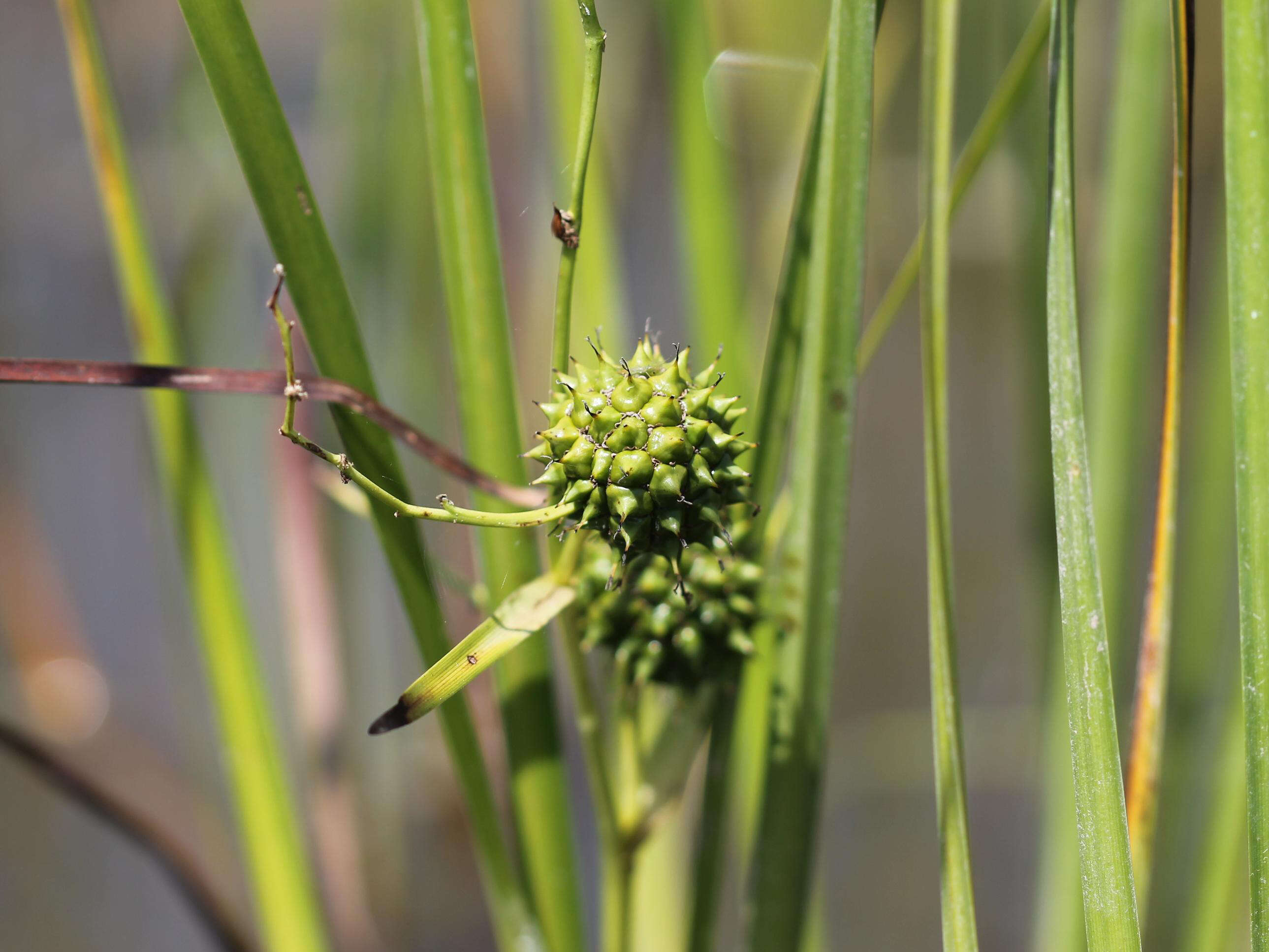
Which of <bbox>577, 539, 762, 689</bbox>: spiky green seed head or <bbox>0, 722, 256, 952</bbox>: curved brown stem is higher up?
<bbox>577, 539, 762, 689</bbox>: spiky green seed head

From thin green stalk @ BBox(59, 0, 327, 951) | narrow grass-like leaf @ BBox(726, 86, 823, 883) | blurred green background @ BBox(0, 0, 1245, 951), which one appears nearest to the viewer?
narrow grass-like leaf @ BBox(726, 86, 823, 883)

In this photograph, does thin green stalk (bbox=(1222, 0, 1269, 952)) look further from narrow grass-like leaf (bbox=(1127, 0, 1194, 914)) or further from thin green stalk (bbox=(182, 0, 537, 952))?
thin green stalk (bbox=(182, 0, 537, 952))

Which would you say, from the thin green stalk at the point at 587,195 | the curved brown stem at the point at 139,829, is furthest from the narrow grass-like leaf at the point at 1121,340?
the curved brown stem at the point at 139,829

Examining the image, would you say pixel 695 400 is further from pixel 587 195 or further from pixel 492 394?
pixel 587 195

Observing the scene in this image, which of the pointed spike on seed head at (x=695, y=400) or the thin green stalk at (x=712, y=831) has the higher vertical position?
the pointed spike on seed head at (x=695, y=400)

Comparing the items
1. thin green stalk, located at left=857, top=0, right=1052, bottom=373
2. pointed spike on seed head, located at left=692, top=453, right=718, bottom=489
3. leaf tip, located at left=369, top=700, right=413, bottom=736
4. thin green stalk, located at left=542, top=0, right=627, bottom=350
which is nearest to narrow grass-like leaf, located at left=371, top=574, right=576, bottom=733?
leaf tip, located at left=369, top=700, right=413, bottom=736

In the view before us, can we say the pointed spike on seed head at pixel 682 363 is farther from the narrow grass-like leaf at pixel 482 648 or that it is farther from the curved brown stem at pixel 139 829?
the curved brown stem at pixel 139 829

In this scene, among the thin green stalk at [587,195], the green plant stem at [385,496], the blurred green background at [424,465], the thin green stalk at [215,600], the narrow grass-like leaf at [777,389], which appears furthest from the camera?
the blurred green background at [424,465]
